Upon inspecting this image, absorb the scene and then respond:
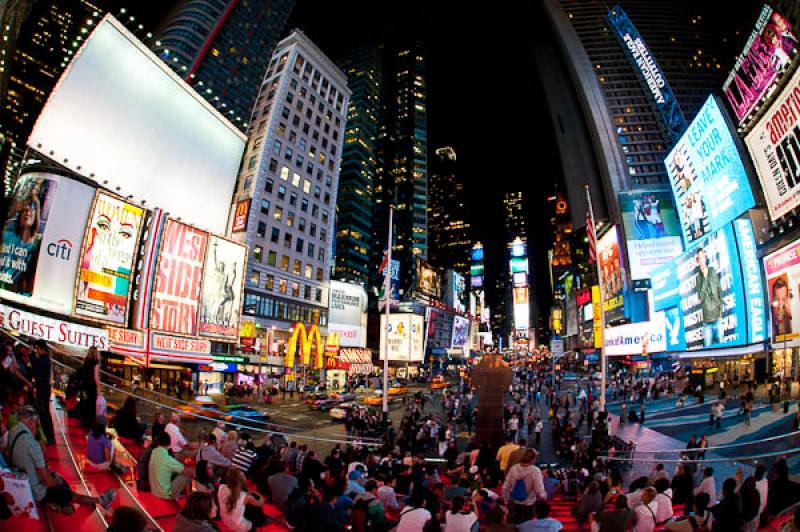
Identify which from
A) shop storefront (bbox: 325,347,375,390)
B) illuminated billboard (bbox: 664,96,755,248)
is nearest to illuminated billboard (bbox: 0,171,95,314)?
shop storefront (bbox: 325,347,375,390)

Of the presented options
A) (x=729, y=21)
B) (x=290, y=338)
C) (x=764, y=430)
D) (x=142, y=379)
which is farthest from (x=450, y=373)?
(x=729, y=21)

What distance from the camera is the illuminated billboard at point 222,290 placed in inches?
1503

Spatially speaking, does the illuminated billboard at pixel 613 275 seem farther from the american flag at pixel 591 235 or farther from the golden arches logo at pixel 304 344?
the american flag at pixel 591 235

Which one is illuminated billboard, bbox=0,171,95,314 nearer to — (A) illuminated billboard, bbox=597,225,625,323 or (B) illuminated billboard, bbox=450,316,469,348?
(A) illuminated billboard, bbox=597,225,625,323

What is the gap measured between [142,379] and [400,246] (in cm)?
11104

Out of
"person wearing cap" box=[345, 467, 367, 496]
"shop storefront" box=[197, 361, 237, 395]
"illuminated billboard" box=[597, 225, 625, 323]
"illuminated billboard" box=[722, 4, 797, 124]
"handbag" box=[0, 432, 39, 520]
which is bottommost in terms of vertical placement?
"shop storefront" box=[197, 361, 237, 395]

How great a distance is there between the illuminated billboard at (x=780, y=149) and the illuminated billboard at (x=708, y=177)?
6.86 m

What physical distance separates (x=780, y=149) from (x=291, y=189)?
48.0 meters

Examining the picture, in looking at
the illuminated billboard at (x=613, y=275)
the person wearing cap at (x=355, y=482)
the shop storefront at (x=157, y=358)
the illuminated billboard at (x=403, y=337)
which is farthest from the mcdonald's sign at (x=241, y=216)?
the illuminated billboard at (x=613, y=275)

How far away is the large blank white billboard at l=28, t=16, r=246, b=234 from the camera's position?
29.8 meters

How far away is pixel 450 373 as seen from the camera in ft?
321

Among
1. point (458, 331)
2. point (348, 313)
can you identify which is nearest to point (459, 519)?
point (348, 313)

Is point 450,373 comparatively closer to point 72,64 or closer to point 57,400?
point 72,64

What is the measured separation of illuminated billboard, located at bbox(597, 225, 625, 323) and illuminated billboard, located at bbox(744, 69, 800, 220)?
138 feet
